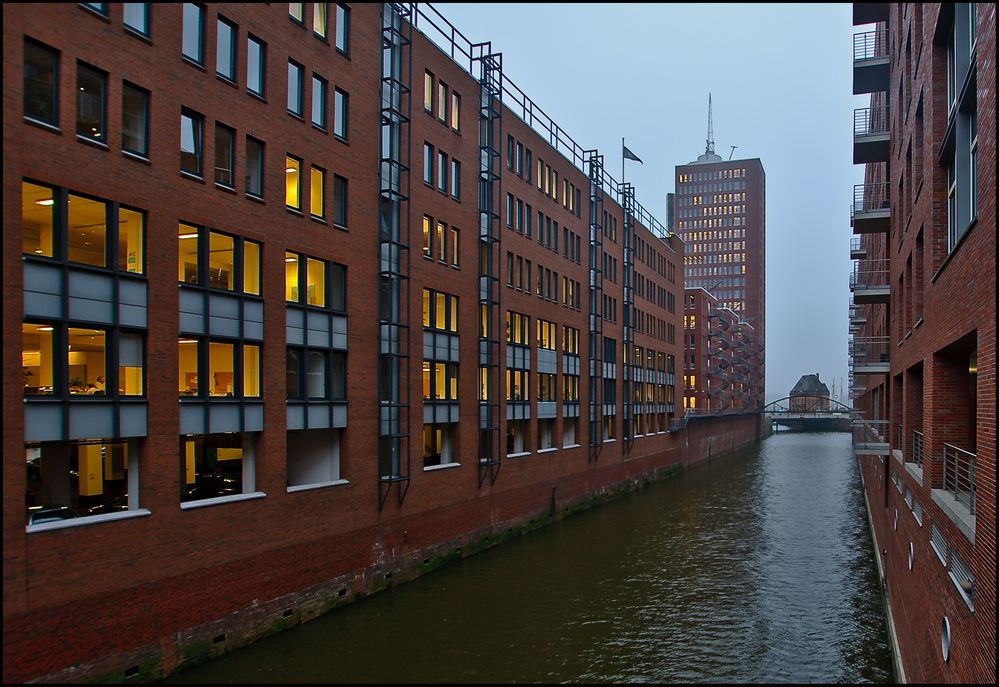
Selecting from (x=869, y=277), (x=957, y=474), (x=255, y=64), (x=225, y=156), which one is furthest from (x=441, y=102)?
(x=957, y=474)

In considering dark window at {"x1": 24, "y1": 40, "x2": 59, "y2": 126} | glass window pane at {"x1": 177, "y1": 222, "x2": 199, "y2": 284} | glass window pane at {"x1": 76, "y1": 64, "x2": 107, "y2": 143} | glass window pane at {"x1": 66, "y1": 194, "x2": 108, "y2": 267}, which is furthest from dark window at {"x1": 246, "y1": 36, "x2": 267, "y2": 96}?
glass window pane at {"x1": 66, "y1": 194, "x2": 108, "y2": 267}

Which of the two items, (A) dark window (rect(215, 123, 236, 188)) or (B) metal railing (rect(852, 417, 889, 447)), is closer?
(A) dark window (rect(215, 123, 236, 188))

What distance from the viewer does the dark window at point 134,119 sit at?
17.2 meters

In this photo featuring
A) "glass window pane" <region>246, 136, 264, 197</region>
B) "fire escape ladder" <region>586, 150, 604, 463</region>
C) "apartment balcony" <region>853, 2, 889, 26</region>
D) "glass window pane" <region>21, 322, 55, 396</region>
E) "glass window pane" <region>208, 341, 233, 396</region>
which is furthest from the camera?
"fire escape ladder" <region>586, 150, 604, 463</region>

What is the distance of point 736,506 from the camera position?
47000 millimetres

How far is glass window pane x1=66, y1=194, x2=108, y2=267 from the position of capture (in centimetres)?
1616

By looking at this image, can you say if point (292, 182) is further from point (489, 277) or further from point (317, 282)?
point (489, 277)

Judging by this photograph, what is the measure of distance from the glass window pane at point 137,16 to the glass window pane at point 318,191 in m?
6.40

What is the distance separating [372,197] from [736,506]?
3128cm

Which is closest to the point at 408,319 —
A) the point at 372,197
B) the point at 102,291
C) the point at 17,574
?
the point at 372,197

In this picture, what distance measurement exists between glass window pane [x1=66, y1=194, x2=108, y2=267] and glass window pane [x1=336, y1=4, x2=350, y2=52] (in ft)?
33.7

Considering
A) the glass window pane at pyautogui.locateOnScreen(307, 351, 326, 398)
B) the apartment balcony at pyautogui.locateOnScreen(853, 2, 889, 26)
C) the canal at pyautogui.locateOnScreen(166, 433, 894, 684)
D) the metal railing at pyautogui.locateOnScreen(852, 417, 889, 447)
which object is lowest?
the canal at pyautogui.locateOnScreen(166, 433, 894, 684)

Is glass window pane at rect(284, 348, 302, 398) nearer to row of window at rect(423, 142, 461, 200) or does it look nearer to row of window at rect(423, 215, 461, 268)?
row of window at rect(423, 215, 461, 268)

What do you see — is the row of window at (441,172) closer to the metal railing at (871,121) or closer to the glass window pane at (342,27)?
the glass window pane at (342,27)
